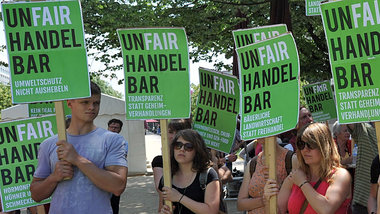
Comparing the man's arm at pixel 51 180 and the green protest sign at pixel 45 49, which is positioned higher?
the green protest sign at pixel 45 49

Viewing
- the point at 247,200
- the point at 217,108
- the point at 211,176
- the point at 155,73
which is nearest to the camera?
the point at 247,200

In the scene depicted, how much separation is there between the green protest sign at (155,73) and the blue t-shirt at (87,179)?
90 cm

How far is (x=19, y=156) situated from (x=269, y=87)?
7.68ft

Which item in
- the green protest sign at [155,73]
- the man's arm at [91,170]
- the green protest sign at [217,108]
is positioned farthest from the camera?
the green protest sign at [217,108]

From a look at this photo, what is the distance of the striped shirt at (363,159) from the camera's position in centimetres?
637

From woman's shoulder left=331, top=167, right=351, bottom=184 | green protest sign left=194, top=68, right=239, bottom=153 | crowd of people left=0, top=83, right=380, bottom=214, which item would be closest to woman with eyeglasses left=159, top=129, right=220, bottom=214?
crowd of people left=0, top=83, right=380, bottom=214

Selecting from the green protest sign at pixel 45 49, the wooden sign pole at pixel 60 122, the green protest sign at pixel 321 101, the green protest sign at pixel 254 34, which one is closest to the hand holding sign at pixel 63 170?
the wooden sign pole at pixel 60 122

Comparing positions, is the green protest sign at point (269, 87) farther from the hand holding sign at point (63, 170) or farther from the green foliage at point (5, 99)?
the green foliage at point (5, 99)

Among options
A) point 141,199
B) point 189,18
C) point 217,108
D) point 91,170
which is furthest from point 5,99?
point 91,170

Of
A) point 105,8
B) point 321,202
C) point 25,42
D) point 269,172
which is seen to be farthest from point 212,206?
point 105,8

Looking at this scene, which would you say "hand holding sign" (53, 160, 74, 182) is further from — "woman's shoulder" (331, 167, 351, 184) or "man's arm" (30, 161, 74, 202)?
"woman's shoulder" (331, 167, 351, 184)

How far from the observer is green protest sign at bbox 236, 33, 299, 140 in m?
4.50

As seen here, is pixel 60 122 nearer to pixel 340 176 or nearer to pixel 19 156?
pixel 19 156

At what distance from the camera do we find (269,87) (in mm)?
4602
